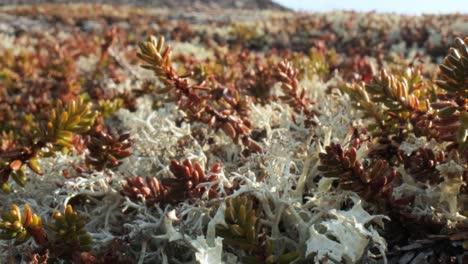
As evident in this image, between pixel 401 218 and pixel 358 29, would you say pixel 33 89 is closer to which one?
pixel 401 218

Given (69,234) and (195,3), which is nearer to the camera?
(69,234)

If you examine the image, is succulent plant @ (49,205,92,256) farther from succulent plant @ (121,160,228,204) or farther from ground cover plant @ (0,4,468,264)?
succulent plant @ (121,160,228,204)

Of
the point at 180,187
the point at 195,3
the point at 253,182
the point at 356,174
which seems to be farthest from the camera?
the point at 195,3

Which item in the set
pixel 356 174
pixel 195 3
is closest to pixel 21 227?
pixel 356 174

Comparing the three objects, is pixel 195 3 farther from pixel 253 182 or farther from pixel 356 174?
pixel 356 174

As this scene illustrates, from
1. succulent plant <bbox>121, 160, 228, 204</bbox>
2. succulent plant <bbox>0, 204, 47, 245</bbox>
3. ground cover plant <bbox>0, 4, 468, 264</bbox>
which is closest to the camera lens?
ground cover plant <bbox>0, 4, 468, 264</bbox>

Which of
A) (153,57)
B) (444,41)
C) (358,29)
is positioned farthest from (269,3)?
(153,57)

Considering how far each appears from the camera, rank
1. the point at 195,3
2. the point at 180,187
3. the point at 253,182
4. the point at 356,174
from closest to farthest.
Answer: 1. the point at 356,174
2. the point at 253,182
3. the point at 180,187
4. the point at 195,3

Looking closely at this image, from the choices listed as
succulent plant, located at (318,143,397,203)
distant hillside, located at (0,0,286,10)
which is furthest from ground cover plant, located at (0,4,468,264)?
distant hillside, located at (0,0,286,10)

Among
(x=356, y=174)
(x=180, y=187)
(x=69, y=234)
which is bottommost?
(x=69, y=234)

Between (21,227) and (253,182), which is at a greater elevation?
(253,182)

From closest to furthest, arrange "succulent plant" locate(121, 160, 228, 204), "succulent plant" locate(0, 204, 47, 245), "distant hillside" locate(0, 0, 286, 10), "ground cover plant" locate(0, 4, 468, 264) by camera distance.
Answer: "ground cover plant" locate(0, 4, 468, 264) < "succulent plant" locate(0, 204, 47, 245) < "succulent plant" locate(121, 160, 228, 204) < "distant hillside" locate(0, 0, 286, 10)
